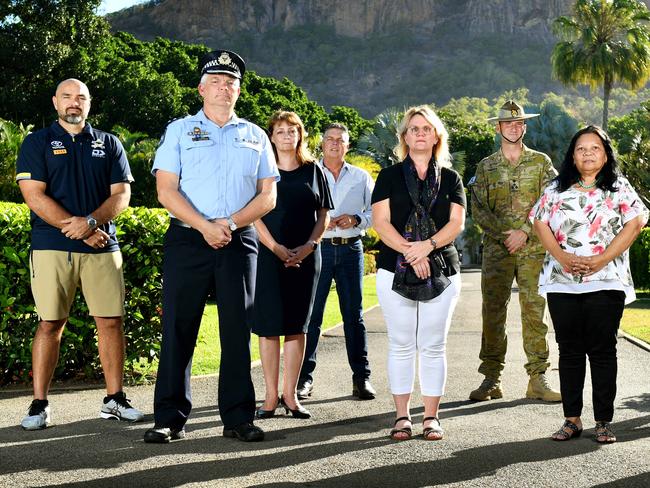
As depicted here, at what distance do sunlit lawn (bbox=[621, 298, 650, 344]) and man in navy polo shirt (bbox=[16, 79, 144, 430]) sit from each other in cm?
815

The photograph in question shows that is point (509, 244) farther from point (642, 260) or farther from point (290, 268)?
point (642, 260)

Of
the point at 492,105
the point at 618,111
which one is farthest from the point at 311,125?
the point at 618,111

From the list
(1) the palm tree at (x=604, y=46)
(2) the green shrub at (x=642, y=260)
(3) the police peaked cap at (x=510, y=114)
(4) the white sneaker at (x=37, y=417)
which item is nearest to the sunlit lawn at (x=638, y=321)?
(3) the police peaked cap at (x=510, y=114)

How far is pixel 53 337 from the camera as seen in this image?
6.88 m

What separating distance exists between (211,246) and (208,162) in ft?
1.79

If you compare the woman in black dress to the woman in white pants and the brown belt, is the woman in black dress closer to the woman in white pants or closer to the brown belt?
the brown belt

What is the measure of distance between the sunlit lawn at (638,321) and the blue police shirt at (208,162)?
814cm

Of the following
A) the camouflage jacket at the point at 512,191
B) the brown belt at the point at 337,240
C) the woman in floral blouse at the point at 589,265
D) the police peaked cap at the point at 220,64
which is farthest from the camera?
the brown belt at the point at 337,240

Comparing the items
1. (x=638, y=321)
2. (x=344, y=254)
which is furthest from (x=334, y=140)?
(x=638, y=321)

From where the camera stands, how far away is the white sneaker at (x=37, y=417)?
21.3 ft

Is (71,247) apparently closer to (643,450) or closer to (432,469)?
(432,469)

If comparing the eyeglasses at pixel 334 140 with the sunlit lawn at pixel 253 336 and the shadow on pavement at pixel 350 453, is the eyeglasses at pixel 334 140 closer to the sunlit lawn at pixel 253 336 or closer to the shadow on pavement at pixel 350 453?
the sunlit lawn at pixel 253 336

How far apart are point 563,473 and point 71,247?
3707 millimetres

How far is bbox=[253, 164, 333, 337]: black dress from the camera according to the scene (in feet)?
23.6
